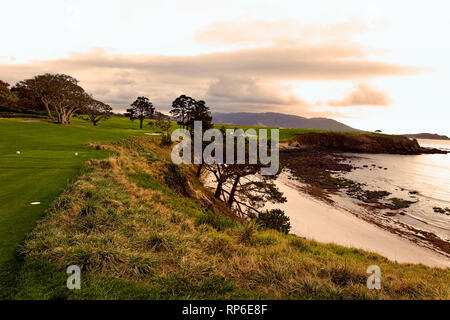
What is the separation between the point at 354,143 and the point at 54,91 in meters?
106

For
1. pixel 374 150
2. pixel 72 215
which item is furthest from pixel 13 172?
pixel 374 150

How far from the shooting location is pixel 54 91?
171 feet

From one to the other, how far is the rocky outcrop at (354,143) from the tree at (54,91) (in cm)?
7838

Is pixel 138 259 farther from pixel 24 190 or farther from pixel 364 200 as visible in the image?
pixel 364 200

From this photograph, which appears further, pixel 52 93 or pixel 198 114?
pixel 198 114

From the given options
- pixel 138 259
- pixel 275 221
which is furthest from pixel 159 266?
pixel 275 221

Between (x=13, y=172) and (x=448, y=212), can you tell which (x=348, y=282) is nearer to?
(x=13, y=172)

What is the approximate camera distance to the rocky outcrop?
306ft

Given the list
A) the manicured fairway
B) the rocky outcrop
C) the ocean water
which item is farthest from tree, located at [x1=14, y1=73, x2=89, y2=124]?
the rocky outcrop

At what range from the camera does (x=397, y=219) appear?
24969 millimetres

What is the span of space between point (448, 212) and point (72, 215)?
127 feet

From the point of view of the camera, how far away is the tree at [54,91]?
51906mm

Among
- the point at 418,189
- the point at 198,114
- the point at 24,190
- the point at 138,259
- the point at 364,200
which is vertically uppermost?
the point at 198,114

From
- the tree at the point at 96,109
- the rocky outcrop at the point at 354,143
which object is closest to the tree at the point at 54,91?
A: the tree at the point at 96,109
